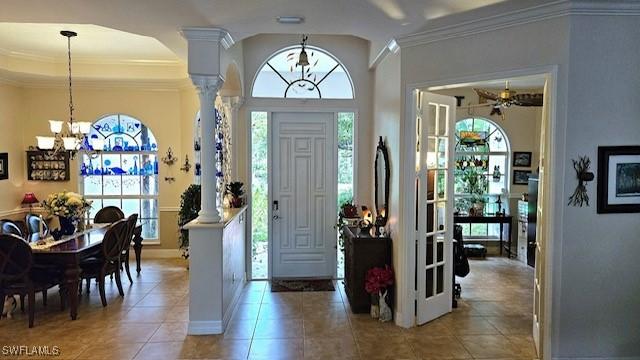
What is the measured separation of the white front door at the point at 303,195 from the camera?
567cm

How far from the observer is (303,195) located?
5.71 meters

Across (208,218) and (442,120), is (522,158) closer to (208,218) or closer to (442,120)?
(442,120)

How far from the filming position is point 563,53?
3029 millimetres

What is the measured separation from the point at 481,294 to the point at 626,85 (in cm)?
297

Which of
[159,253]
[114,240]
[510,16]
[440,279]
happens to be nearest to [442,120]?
[510,16]

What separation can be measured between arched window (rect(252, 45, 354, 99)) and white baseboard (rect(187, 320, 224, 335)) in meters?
2.99

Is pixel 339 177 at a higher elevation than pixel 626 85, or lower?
lower

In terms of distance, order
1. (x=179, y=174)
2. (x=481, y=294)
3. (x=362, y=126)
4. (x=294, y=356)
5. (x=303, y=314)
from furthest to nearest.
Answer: (x=179, y=174) < (x=362, y=126) < (x=481, y=294) < (x=303, y=314) < (x=294, y=356)

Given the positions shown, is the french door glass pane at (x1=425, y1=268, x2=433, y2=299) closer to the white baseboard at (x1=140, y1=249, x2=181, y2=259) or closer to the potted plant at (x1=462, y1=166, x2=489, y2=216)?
the potted plant at (x1=462, y1=166, x2=489, y2=216)

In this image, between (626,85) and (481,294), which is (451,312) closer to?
(481,294)

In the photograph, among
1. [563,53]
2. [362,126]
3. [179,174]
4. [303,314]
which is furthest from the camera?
[179,174]

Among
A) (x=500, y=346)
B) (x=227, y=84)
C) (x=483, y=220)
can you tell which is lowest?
(x=500, y=346)

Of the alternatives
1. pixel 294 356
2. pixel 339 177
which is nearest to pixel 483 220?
pixel 339 177

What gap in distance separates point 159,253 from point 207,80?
13.6 ft
